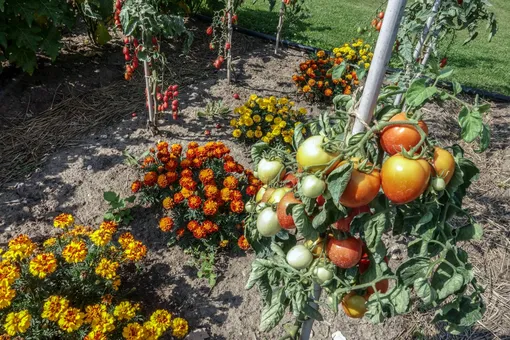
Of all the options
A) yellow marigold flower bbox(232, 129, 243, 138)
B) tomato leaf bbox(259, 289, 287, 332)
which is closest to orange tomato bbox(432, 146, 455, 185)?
tomato leaf bbox(259, 289, 287, 332)

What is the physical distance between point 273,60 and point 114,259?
310 centimetres

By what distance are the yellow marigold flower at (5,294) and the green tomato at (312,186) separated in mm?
1506

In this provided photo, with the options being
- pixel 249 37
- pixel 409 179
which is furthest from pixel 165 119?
pixel 409 179

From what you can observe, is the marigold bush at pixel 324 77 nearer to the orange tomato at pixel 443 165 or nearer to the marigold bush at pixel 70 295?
the marigold bush at pixel 70 295

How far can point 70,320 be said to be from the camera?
5.55 feet

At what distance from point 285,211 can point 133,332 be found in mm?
1175

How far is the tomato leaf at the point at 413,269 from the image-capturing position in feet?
3.19

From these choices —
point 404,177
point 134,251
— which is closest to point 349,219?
point 404,177

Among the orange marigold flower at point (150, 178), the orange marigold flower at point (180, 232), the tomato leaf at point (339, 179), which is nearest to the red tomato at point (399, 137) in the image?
the tomato leaf at point (339, 179)

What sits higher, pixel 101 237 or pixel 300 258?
pixel 300 258

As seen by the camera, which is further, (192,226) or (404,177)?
(192,226)

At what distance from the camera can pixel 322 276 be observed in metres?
1.10

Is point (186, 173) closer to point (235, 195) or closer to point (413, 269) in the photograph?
point (235, 195)

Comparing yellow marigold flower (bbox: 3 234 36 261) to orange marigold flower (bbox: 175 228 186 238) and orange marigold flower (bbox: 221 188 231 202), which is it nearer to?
orange marigold flower (bbox: 175 228 186 238)
